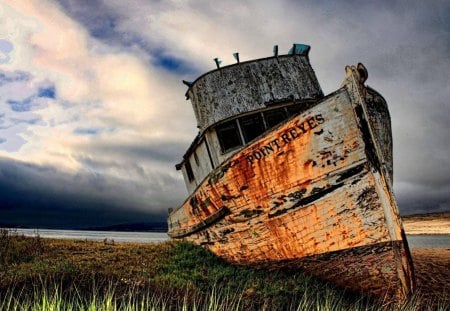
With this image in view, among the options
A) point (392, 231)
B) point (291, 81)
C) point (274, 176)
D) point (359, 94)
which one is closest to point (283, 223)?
point (274, 176)

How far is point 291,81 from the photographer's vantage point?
7.75 meters

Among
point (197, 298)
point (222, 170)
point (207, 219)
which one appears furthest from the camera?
point (207, 219)

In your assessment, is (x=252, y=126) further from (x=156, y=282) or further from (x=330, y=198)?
(x=156, y=282)

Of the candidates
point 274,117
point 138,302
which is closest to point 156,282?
point 138,302

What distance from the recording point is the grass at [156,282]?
4434 millimetres

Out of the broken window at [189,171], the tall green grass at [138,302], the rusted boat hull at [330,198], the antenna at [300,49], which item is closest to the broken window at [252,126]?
the rusted boat hull at [330,198]

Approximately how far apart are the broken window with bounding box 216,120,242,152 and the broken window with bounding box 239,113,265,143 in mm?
158

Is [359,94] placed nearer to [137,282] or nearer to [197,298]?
[197,298]

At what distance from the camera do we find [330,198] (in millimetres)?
5266

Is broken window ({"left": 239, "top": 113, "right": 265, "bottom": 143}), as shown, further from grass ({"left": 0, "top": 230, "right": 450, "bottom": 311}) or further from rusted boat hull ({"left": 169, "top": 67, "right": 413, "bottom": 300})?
grass ({"left": 0, "top": 230, "right": 450, "bottom": 311})

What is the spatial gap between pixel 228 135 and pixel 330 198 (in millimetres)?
2914

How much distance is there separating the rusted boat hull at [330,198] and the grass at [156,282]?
1.33 ft

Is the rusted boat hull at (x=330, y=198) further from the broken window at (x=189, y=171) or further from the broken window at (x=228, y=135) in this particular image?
the broken window at (x=189, y=171)

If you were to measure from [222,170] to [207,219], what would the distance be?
135cm
